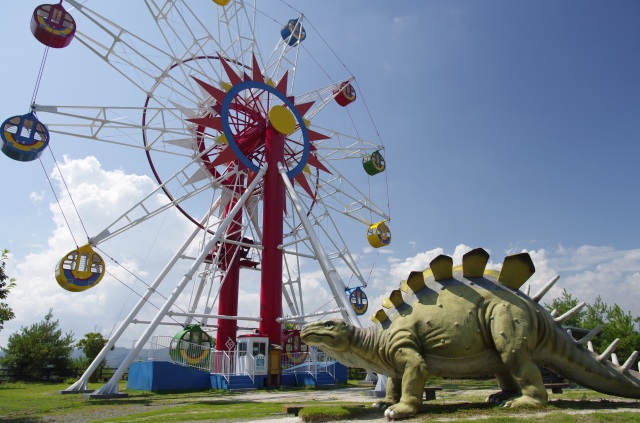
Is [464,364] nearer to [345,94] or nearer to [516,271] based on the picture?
[516,271]

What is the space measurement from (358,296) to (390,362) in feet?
53.6

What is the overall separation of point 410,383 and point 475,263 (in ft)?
7.80

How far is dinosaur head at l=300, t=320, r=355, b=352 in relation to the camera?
7.46 m

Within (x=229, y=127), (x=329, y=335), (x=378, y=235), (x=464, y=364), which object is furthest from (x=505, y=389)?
(x=378, y=235)

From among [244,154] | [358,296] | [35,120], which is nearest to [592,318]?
[358,296]

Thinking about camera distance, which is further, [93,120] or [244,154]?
[244,154]

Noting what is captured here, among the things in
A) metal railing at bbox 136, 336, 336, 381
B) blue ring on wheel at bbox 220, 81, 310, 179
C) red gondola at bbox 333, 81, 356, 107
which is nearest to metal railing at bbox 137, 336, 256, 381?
metal railing at bbox 136, 336, 336, 381

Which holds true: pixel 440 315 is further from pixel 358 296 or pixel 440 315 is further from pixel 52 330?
pixel 52 330

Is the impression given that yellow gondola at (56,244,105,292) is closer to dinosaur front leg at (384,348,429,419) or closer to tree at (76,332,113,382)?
dinosaur front leg at (384,348,429,419)

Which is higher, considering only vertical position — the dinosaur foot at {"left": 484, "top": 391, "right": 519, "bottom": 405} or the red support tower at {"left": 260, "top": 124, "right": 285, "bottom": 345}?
the red support tower at {"left": 260, "top": 124, "right": 285, "bottom": 345}

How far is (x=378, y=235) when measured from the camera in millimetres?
25141

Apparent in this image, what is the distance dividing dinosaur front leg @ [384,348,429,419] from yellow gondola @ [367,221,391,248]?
1794 cm

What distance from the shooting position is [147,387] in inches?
722

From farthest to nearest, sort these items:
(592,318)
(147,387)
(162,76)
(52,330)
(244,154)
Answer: (52,330) → (592,318) → (244,154) → (162,76) → (147,387)
